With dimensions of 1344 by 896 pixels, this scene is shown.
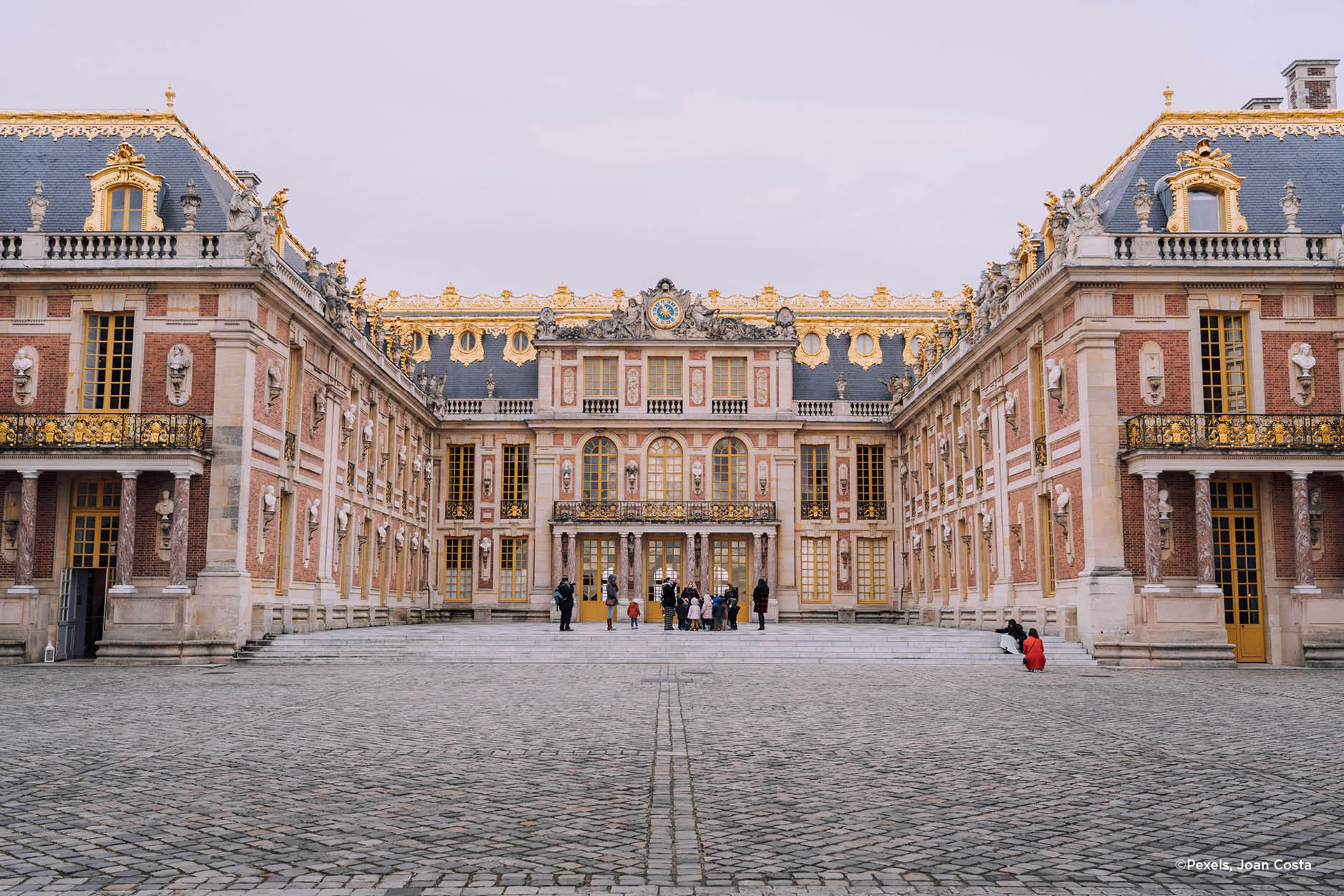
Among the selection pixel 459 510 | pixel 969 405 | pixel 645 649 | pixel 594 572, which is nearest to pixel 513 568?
pixel 459 510

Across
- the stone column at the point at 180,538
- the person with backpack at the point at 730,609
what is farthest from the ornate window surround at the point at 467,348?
the stone column at the point at 180,538

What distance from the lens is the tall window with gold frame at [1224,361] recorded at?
24.5 m

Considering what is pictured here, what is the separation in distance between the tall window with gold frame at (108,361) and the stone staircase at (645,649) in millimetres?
6172

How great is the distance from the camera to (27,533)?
2309 centimetres

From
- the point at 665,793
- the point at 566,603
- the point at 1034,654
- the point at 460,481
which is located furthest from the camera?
the point at 460,481

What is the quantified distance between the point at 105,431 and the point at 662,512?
2414 centimetres

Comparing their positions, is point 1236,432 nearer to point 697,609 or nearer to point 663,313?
point 697,609

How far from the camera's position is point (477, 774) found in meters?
9.15

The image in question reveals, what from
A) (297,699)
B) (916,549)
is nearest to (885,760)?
(297,699)

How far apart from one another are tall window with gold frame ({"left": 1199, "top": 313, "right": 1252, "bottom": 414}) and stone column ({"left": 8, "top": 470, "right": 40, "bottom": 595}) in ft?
79.4

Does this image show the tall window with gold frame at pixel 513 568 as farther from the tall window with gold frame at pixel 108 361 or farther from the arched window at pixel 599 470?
the tall window with gold frame at pixel 108 361

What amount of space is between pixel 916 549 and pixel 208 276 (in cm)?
2725

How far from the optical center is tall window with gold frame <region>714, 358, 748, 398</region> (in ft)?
151

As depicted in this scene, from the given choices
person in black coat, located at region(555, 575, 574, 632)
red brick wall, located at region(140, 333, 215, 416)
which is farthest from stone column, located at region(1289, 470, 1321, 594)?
red brick wall, located at region(140, 333, 215, 416)
